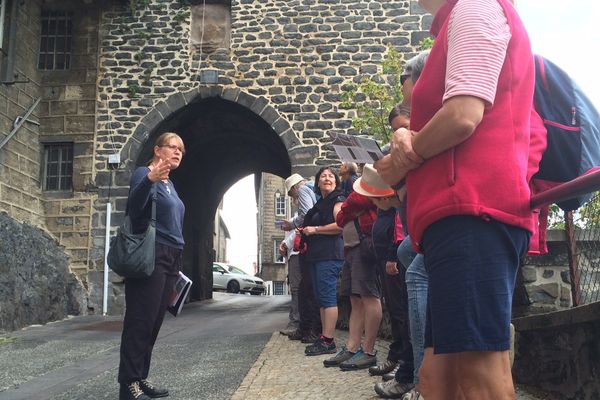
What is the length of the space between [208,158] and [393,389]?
527 inches

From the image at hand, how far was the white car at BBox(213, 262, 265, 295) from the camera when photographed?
26.3 metres

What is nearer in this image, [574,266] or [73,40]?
[574,266]

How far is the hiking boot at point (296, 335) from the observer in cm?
598

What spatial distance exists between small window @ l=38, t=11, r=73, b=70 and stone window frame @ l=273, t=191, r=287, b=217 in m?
31.3

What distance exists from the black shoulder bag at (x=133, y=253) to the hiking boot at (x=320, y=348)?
194 centimetres

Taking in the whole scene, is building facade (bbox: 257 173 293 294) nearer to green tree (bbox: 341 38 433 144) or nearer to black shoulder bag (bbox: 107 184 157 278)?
green tree (bbox: 341 38 433 144)

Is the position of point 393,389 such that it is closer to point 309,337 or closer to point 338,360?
point 338,360

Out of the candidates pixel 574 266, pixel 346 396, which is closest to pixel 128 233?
pixel 346 396

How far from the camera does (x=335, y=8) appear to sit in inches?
464

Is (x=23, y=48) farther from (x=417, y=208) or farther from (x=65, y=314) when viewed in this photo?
(x=417, y=208)

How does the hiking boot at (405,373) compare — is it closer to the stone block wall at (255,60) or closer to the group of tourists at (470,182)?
the group of tourists at (470,182)

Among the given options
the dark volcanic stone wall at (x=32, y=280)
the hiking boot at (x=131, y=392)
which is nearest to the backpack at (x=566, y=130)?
the hiking boot at (x=131, y=392)

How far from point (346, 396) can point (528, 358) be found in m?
1.05

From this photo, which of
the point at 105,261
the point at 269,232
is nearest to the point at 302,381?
the point at 105,261
